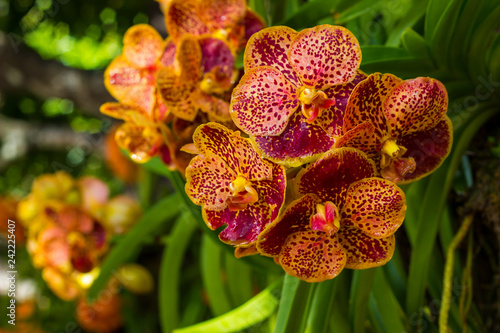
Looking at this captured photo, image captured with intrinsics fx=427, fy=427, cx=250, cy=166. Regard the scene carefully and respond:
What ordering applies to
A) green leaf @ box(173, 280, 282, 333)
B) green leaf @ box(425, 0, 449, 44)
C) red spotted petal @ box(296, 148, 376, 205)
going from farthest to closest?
1. green leaf @ box(173, 280, 282, 333)
2. green leaf @ box(425, 0, 449, 44)
3. red spotted petal @ box(296, 148, 376, 205)

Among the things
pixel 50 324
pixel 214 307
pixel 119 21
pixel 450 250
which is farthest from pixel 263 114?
pixel 119 21

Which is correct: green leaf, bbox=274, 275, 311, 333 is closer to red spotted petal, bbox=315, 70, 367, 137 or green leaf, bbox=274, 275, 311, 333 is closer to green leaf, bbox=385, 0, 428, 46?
red spotted petal, bbox=315, 70, 367, 137

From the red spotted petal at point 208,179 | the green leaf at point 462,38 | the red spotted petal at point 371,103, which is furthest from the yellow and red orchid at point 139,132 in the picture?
the green leaf at point 462,38

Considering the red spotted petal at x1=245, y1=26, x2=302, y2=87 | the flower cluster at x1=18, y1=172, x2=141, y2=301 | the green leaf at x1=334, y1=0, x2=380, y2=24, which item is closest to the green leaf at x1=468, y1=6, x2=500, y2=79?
the green leaf at x1=334, y1=0, x2=380, y2=24

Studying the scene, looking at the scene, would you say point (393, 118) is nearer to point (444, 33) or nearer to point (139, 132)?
point (444, 33)

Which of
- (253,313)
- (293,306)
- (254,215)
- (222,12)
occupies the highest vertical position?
(222,12)

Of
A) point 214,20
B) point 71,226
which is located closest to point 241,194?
point 214,20
